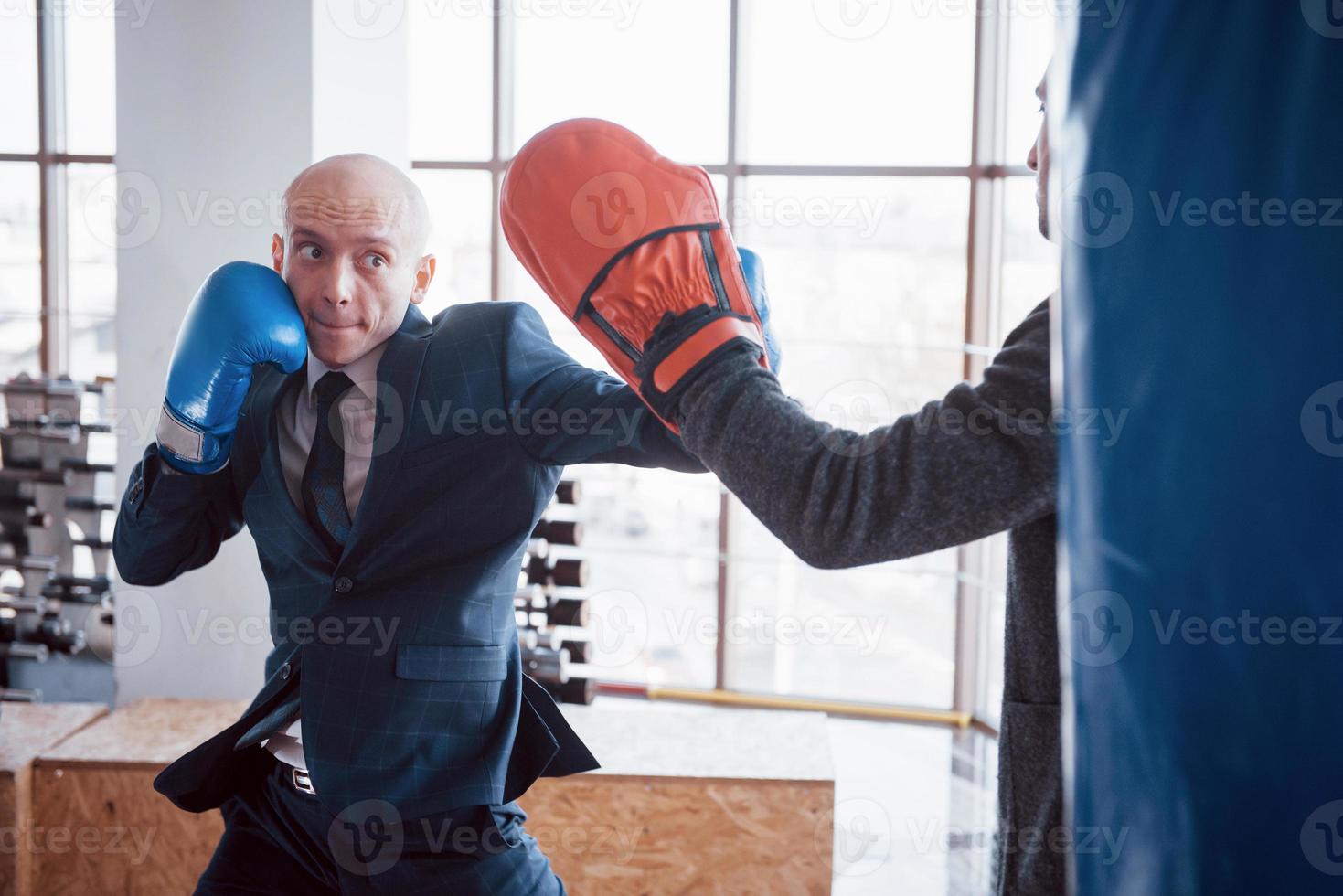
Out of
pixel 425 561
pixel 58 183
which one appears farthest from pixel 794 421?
pixel 58 183

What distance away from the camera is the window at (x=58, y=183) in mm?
6031

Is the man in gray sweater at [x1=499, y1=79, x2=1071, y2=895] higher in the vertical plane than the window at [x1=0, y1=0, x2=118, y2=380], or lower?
lower

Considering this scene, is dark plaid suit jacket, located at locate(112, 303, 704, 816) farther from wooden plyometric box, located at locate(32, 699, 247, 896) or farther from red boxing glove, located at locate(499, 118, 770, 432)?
wooden plyometric box, located at locate(32, 699, 247, 896)

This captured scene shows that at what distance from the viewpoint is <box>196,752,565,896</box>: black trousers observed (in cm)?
142

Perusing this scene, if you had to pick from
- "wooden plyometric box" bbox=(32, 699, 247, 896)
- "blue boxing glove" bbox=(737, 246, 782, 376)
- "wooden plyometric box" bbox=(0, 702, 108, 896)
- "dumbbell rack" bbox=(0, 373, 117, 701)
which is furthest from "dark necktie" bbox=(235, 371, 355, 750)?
"dumbbell rack" bbox=(0, 373, 117, 701)

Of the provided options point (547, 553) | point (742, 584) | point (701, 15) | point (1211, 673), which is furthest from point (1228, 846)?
point (701, 15)

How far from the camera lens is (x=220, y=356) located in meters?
1.45

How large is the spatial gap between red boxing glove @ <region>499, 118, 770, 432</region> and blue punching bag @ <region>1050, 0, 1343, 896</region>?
12.4 inches

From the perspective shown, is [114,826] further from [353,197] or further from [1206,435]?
[1206,435]

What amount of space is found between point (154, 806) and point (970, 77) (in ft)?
15.7

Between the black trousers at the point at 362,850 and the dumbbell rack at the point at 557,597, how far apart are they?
2177 mm

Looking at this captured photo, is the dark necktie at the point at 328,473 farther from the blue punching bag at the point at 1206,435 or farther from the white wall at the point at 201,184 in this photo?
the white wall at the point at 201,184

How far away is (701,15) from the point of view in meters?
5.52

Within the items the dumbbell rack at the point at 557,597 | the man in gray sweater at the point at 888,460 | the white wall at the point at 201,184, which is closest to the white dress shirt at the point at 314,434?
the man in gray sweater at the point at 888,460
